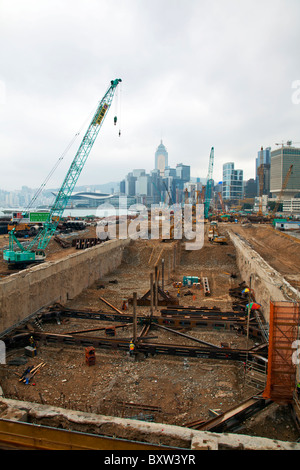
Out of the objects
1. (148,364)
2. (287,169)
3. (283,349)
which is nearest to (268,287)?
(283,349)

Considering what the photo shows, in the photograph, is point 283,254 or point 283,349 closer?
point 283,349

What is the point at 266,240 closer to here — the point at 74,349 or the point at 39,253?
the point at 39,253

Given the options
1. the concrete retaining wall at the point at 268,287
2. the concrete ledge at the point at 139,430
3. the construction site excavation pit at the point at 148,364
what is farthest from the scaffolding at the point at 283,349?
the concrete retaining wall at the point at 268,287

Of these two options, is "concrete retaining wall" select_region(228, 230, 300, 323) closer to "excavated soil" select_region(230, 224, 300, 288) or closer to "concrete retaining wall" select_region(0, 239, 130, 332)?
"excavated soil" select_region(230, 224, 300, 288)

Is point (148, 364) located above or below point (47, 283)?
below

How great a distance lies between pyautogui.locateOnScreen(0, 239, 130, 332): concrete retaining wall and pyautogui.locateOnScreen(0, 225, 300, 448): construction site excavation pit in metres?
0.49

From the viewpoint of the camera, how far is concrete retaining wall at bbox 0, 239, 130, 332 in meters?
9.58

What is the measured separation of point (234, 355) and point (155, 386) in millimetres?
2436

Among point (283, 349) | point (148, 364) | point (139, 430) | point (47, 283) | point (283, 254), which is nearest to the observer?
point (139, 430)

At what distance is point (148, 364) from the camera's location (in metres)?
8.01

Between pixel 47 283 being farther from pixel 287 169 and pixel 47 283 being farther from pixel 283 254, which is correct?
pixel 287 169

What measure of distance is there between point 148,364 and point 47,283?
6045 mm

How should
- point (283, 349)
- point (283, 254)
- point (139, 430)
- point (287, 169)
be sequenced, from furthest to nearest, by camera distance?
point (287, 169) < point (283, 254) < point (283, 349) < point (139, 430)
